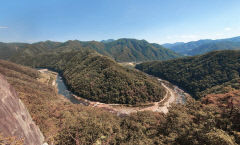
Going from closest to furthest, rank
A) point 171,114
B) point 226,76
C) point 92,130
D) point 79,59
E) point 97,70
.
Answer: point 171,114 < point 92,130 < point 226,76 < point 97,70 < point 79,59

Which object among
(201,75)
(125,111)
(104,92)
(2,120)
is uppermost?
(2,120)

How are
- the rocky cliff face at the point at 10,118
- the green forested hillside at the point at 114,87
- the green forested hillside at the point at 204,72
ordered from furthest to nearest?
1. the green forested hillside at the point at 204,72
2. the green forested hillside at the point at 114,87
3. the rocky cliff face at the point at 10,118

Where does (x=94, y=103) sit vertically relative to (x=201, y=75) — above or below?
below

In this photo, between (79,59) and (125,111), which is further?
(79,59)

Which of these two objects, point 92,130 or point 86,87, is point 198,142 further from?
point 86,87

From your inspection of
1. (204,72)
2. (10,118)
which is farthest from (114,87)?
(204,72)

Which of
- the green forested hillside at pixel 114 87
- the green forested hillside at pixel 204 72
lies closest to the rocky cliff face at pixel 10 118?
the green forested hillside at pixel 114 87

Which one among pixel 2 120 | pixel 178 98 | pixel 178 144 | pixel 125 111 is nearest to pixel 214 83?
pixel 178 98

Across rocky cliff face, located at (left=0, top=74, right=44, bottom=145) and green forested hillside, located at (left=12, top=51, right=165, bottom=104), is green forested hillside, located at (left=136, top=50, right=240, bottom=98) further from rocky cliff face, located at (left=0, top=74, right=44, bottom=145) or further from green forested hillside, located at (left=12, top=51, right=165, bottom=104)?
rocky cliff face, located at (left=0, top=74, right=44, bottom=145)

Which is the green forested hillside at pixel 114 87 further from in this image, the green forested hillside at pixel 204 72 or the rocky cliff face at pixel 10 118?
the rocky cliff face at pixel 10 118

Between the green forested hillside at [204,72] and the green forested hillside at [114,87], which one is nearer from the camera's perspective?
the green forested hillside at [114,87]
